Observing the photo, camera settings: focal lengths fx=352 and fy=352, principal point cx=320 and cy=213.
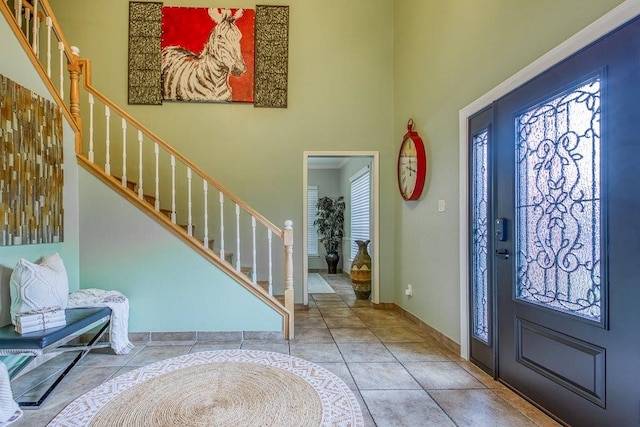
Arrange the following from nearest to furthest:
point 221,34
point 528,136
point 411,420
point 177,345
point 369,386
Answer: point 411,420
point 528,136
point 369,386
point 177,345
point 221,34

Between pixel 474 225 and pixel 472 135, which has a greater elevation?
pixel 472 135

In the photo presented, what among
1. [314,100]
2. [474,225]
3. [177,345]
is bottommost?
[177,345]

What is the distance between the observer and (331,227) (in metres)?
8.59

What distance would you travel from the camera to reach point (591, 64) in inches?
70.3

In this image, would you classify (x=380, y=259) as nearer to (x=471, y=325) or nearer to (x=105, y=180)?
(x=471, y=325)

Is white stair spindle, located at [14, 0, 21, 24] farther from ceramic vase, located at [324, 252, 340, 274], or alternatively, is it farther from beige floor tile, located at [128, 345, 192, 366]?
ceramic vase, located at [324, 252, 340, 274]

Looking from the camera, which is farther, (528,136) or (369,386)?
(369,386)

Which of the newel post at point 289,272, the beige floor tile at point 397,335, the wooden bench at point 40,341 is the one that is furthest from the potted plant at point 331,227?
the wooden bench at point 40,341

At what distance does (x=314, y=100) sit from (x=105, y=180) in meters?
2.76

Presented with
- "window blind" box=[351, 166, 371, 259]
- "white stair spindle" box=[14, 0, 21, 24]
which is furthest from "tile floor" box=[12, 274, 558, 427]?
"window blind" box=[351, 166, 371, 259]

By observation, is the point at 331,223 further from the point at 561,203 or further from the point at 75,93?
the point at 561,203

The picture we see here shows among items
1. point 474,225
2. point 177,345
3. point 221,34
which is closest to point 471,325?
point 474,225

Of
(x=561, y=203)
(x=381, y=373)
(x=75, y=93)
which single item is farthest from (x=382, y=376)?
(x=75, y=93)

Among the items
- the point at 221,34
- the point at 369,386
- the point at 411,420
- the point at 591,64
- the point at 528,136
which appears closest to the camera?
the point at 591,64
